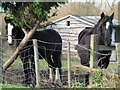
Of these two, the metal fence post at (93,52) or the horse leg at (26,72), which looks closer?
the metal fence post at (93,52)

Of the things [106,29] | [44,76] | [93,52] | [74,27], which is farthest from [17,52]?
[74,27]

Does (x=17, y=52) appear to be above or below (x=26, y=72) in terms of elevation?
above

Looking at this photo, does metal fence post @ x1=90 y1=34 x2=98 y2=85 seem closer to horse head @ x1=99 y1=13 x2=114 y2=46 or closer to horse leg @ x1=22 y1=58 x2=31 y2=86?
horse head @ x1=99 y1=13 x2=114 y2=46

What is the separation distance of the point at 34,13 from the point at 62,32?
21.8m

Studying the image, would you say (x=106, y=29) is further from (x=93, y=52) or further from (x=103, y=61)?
(x=93, y=52)

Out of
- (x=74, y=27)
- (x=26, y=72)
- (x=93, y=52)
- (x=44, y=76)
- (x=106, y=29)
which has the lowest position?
(x=26, y=72)

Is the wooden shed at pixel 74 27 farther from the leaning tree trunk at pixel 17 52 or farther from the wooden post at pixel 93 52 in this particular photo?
the wooden post at pixel 93 52

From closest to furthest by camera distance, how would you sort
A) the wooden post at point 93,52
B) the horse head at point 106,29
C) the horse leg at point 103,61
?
the wooden post at point 93,52, the horse leg at point 103,61, the horse head at point 106,29

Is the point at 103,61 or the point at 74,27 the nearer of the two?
the point at 103,61

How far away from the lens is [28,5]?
10781 millimetres

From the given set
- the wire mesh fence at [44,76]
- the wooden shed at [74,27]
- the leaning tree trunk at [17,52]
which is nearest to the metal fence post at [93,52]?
the wire mesh fence at [44,76]

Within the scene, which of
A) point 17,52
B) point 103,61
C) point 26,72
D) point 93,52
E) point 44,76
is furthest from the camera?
point 26,72

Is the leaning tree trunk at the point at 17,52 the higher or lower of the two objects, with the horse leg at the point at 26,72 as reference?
higher

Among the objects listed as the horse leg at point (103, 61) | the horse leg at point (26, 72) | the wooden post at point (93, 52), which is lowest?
the horse leg at point (26, 72)
